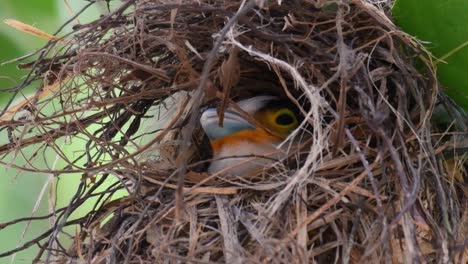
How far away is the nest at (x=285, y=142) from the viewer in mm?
1049

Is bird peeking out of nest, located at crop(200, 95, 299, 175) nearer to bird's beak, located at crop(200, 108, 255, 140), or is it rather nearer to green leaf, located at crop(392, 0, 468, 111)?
bird's beak, located at crop(200, 108, 255, 140)

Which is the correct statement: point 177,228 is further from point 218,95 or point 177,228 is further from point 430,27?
point 430,27

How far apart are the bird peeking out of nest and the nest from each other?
49 millimetres

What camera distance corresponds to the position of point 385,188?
109cm

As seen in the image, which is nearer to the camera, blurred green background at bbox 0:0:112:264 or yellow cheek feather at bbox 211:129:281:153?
yellow cheek feather at bbox 211:129:281:153

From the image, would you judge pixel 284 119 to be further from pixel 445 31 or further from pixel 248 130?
pixel 445 31

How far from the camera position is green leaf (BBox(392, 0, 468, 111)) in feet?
3.66

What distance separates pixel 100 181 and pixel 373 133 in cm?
47

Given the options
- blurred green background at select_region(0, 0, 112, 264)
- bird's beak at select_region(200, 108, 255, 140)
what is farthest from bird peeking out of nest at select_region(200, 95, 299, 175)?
blurred green background at select_region(0, 0, 112, 264)

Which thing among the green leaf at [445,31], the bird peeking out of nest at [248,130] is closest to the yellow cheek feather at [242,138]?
the bird peeking out of nest at [248,130]

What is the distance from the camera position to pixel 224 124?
139 centimetres

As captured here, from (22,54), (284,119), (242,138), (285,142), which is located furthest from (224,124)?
(22,54)

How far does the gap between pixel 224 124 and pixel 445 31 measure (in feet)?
1.39

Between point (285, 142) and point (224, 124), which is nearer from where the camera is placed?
point (285, 142)
